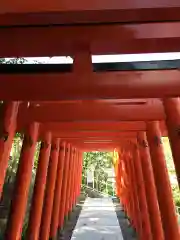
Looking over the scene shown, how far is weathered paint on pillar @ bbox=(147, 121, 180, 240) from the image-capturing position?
534cm

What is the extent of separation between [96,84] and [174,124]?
1.44 metres

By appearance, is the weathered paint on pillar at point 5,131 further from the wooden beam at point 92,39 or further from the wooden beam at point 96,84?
the wooden beam at point 92,39

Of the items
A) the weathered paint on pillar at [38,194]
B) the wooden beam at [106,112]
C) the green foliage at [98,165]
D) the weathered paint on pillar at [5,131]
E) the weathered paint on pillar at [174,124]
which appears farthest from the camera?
the green foliage at [98,165]

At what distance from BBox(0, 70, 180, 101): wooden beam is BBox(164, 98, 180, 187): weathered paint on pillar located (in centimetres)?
51

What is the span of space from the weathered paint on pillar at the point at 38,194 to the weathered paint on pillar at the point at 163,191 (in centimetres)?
320

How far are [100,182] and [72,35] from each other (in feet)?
113

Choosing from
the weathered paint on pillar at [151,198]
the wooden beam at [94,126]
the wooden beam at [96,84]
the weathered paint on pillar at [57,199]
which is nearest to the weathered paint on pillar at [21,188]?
the wooden beam at [94,126]

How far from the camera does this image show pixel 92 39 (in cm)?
325

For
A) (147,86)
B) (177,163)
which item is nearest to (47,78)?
(147,86)

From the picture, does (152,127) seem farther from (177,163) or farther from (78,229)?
(78,229)

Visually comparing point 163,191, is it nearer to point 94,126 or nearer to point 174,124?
point 174,124

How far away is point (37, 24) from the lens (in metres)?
3.16

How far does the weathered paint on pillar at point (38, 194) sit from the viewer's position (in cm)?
737

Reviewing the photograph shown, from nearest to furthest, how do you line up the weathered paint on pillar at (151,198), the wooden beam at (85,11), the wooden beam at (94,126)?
the wooden beam at (85,11) → the weathered paint on pillar at (151,198) → the wooden beam at (94,126)
